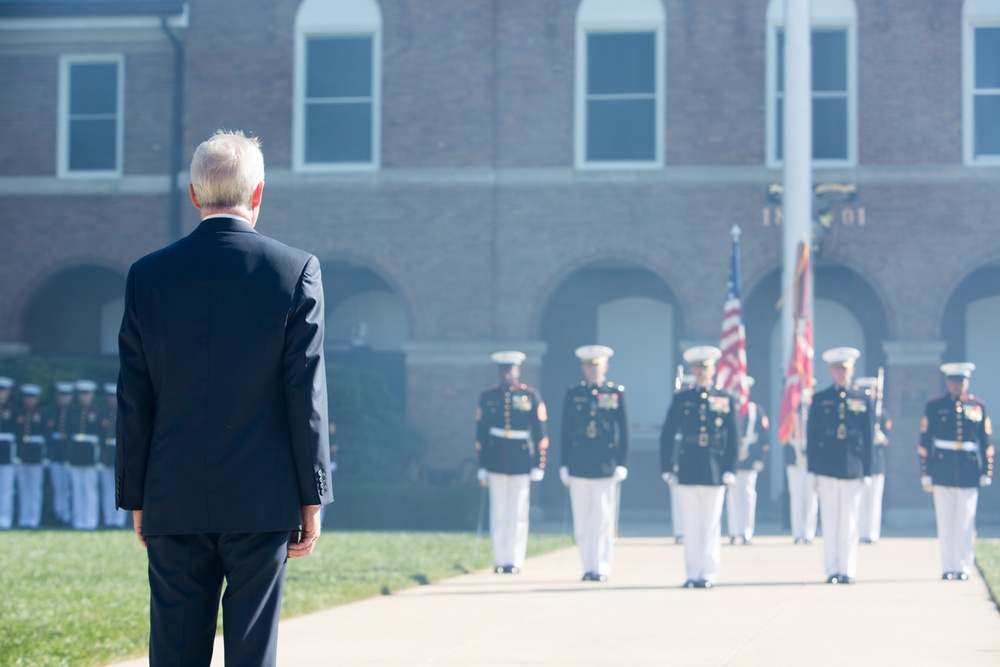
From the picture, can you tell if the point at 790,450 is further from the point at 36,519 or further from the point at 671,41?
the point at 36,519

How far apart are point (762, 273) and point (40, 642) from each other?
1578cm

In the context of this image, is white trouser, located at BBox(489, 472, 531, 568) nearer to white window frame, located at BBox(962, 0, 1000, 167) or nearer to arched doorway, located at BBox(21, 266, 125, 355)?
white window frame, located at BBox(962, 0, 1000, 167)

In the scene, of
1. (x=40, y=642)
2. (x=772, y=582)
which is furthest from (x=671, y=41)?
(x=40, y=642)

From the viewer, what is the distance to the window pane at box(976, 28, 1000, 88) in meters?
22.3

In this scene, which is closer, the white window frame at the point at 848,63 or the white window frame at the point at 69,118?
the white window frame at the point at 848,63

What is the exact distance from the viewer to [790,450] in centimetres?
2038

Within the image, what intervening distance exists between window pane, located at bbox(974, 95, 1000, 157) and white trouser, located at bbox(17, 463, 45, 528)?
47.7 ft

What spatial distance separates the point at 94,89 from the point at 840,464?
15.5m

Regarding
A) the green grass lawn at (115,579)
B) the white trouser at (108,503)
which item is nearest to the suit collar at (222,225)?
the green grass lawn at (115,579)

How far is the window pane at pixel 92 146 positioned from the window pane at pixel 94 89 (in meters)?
0.23

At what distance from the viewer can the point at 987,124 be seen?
2227 cm

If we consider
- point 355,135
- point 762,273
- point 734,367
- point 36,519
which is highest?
point 355,135

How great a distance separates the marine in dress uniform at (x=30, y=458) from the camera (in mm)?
20219

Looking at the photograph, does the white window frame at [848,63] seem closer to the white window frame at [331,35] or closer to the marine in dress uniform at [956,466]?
the white window frame at [331,35]
